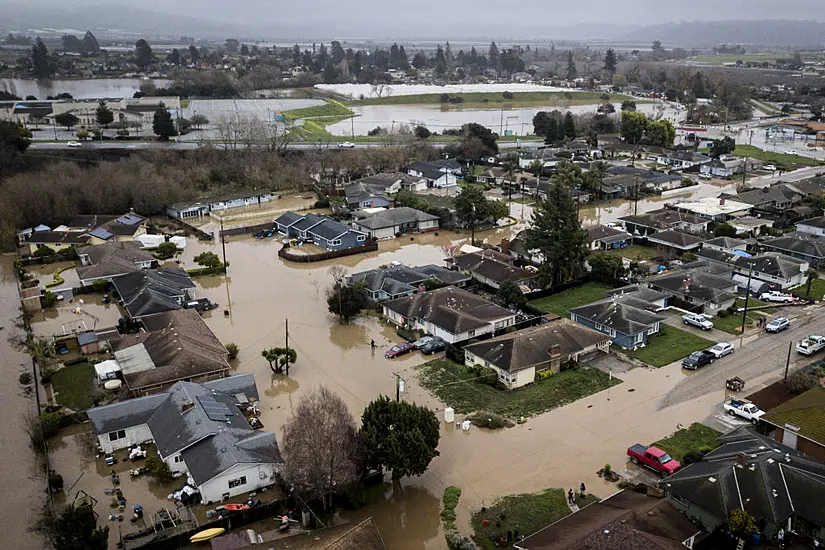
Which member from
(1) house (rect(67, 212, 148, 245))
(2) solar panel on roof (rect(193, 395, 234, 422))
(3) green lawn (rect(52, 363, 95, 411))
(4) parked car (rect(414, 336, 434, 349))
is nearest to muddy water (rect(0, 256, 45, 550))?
(3) green lawn (rect(52, 363, 95, 411))

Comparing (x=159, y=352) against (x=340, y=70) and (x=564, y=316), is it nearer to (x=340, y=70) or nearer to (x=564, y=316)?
(x=564, y=316)

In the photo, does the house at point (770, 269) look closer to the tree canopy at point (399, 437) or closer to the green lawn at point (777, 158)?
the tree canopy at point (399, 437)

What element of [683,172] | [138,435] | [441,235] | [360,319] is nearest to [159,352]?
[138,435]

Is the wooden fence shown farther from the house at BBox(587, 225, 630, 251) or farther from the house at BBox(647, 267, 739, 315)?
the house at BBox(647, 267, 739, 315)

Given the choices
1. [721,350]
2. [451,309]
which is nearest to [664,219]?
[721,350]

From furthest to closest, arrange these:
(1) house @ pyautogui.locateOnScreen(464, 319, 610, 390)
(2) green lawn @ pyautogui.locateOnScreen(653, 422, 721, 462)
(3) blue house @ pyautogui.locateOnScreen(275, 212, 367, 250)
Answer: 1. (3) blue house @ pyautogui.locateOnScreen(275, 212, 367, 250)
2. (1) house @ pyautogui.locateOnScreen(464, 319, 610, 390)
3. (2) green lawn @ pyautogui.locateOnScreen(653, 422, 721, 462)

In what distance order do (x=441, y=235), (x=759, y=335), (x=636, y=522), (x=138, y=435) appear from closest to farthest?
(x=636, y=522), (x=138, y=435), (x=759, y=335), (x=441, y=235)

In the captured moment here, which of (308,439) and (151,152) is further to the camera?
(151,152)
